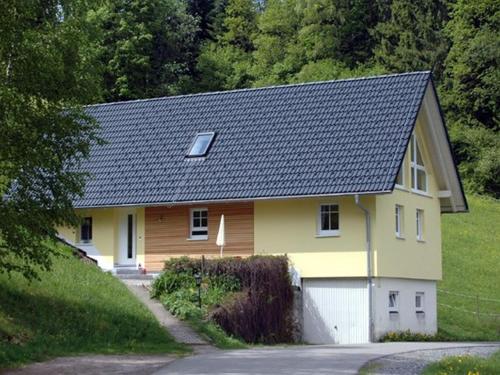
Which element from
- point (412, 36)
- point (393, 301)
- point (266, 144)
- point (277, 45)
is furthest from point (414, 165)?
point (277, 45)

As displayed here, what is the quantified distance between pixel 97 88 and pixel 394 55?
55340 mm

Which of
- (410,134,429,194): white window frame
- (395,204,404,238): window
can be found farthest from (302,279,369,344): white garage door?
(410,134,429,194): white window frame

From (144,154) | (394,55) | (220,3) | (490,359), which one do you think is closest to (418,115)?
(144,154)

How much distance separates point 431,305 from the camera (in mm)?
39219

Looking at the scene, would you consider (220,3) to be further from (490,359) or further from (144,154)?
Answer: (490,359)

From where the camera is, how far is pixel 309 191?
34.8 meters

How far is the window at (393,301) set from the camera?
36344mm

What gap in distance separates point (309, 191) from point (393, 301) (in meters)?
4.70

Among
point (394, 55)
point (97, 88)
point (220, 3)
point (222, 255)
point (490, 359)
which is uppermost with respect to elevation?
point (220, 3)

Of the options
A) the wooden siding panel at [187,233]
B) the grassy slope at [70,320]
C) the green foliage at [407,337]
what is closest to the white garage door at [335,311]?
the green foliage at [407,337]

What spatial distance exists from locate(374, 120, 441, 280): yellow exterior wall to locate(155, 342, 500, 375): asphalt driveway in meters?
7.36

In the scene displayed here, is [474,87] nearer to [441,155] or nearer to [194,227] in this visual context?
[441,155]

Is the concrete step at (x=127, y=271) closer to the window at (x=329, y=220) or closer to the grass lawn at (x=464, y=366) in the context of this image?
the window at (x=329, y=220)

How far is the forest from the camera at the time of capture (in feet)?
225
